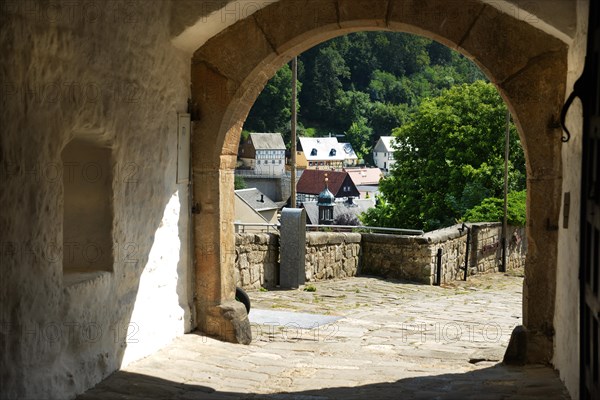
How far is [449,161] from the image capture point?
2784 cm

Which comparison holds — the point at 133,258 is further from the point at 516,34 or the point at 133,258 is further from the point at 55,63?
the point at 516,34

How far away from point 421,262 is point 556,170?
7.35 m

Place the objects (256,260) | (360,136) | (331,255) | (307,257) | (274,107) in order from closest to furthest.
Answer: (256,260), (307,257), (331,255), (274,107), (360,136)

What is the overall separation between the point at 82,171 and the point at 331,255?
7.30 m

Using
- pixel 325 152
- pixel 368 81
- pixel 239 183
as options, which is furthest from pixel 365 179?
pixel 239 183

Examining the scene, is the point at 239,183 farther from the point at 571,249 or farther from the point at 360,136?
the point at 571,249

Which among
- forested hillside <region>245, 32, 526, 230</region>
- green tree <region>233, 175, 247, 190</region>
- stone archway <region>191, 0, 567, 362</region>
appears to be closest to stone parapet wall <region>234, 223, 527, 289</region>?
stone archway <region>191, 0, 567, 362</region>

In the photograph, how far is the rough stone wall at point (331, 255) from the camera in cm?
1241

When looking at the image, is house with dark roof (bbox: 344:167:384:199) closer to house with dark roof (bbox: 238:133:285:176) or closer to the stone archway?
house with dark roof (bbox: 238:133:285:176)

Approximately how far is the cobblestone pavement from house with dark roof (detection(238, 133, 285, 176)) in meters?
47.3

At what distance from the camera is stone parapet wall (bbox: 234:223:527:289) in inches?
448

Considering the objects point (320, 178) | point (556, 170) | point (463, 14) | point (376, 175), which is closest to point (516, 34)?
point (463, 14)

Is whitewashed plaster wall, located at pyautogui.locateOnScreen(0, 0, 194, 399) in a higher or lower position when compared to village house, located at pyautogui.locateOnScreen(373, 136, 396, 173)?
lower

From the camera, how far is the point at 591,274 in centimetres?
444
